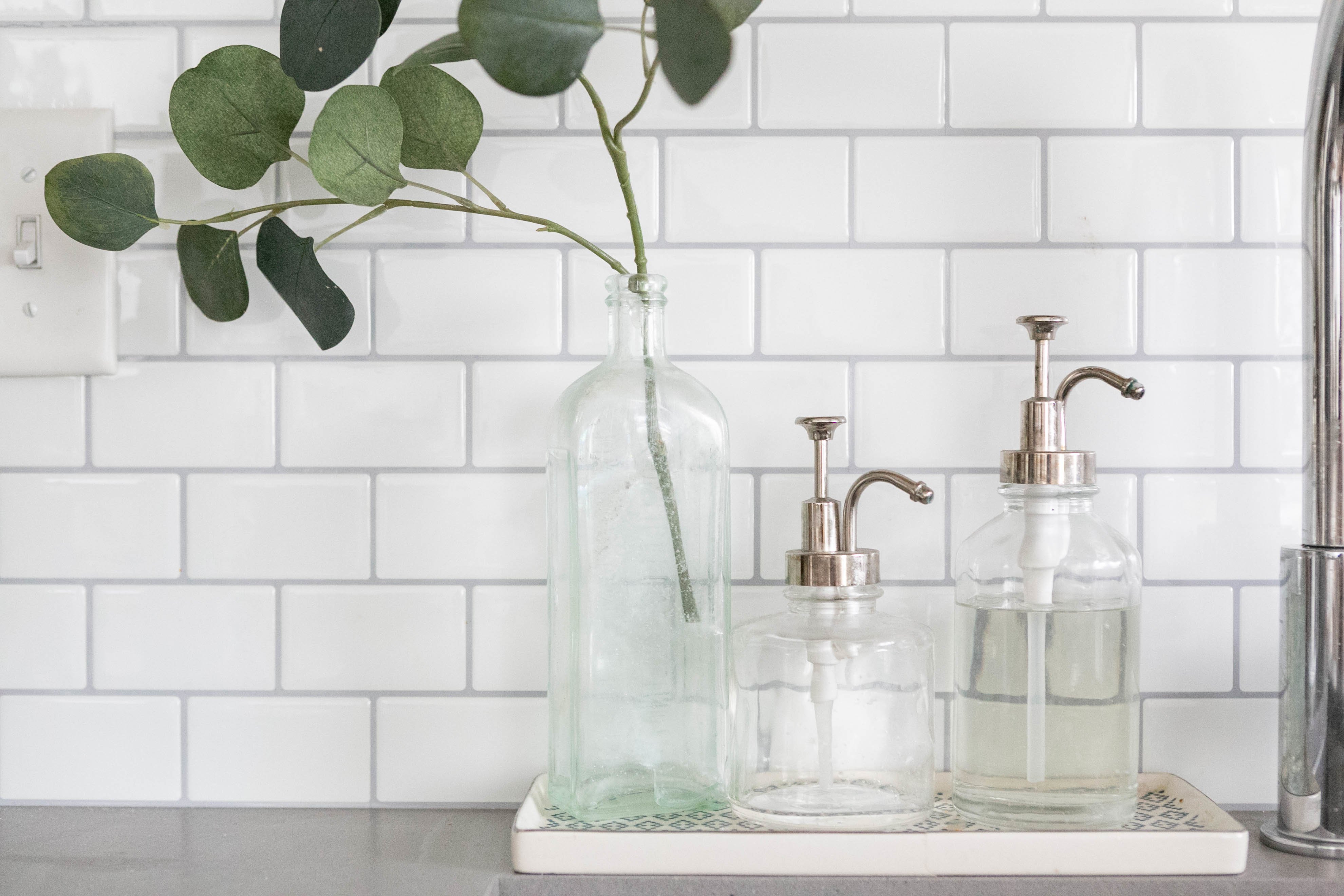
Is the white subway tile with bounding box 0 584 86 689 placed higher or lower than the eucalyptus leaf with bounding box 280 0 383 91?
lower

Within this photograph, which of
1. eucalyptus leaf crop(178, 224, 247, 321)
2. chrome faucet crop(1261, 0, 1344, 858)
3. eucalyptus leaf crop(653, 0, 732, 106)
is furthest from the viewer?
eucalyptus leaf crop(178, 224, 247, 321)

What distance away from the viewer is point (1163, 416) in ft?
2.43

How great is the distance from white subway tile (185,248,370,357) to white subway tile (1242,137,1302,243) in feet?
2.09

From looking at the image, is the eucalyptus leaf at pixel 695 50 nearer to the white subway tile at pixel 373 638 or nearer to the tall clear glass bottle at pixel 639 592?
the tall clear glass bottle at pixel 639 592

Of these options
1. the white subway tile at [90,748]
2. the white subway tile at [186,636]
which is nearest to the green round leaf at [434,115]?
the white subway tile at [186,636]

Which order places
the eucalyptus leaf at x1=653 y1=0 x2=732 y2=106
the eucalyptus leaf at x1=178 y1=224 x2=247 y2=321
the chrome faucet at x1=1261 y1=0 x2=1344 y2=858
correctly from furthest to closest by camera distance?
the eucalyptus leaf at x1=178 y1=224 x2=247 y2=321 → the chrome faucet at x1=1261 y1=0 x2=1344 y2=858 → the eucalyptus leaf at x1=653 y1=0 x2=732 y2=106

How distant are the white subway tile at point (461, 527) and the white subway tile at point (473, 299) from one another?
0.32 ft

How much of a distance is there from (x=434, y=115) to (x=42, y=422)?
0.38 m

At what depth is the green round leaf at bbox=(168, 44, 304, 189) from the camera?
0.67 metres

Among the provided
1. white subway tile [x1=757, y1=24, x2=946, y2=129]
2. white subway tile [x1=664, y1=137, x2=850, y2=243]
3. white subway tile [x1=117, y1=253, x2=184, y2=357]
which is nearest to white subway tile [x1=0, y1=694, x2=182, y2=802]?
white subway tile [x1=117, y1=253, x2=184, y2=357]

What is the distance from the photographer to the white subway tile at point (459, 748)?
0.75 m

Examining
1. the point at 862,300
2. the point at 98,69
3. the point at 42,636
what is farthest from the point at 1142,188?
the point at 42,636

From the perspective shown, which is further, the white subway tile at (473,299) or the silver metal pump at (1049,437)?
the white subway tile at (473,299)

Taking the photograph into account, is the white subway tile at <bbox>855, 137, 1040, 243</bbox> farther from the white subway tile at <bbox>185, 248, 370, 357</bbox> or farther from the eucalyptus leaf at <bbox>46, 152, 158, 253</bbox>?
the eucalyptus leaf at <bbox>46, 152, 158, 253</bbox>
